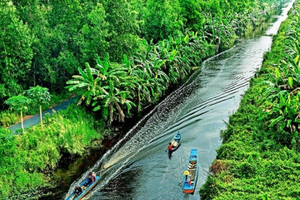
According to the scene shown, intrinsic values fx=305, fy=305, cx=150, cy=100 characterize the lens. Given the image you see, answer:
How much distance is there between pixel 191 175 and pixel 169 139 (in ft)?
18.8

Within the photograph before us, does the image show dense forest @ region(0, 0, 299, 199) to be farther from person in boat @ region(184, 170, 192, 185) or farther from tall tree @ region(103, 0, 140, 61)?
person in boat @ region(184, 170, 192, 185)

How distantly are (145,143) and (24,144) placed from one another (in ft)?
31.0

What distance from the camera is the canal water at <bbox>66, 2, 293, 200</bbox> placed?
20391 mm

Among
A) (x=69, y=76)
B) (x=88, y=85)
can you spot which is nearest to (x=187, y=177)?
(x=88, y=85)

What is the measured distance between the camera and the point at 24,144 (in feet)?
72.4

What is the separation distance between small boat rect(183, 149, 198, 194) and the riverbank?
36.5 inches

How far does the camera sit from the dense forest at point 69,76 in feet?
71.1

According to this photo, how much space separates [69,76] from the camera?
3228 centimetres

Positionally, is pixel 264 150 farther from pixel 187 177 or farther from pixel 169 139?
pixel 169 139

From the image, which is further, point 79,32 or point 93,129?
point 79,32

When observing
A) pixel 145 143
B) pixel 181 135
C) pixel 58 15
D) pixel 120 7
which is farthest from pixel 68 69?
pixel 181 135

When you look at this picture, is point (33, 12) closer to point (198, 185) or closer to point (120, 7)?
point (120, 7)

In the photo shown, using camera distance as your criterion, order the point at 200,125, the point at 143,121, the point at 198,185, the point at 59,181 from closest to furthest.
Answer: the point at 198,185 < the point at 59,181 < the point at 200,125 < the point at 143,121

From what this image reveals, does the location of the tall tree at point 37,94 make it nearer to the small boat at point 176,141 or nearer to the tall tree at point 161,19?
the small boat at point 176,141
